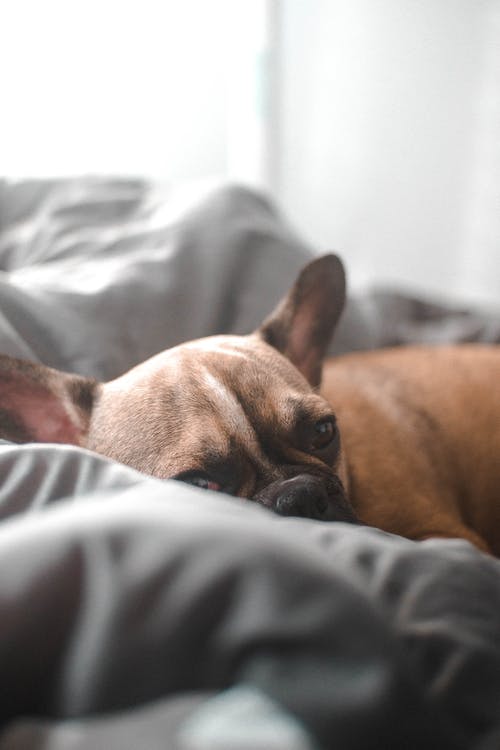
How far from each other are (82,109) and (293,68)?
3.44 feet

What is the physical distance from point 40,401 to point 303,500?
64 centimetres

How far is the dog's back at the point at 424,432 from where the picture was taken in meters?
1.63

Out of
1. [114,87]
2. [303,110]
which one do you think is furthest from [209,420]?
[303,110]

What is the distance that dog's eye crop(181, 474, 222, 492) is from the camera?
1229 mm

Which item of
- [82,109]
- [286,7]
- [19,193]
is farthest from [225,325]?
[286,7]

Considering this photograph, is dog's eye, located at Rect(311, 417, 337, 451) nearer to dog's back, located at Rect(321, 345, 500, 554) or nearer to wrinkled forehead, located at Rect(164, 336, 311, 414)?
wrinkled forehead, located at Rect(164, 336, 311, 414)

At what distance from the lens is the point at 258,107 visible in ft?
9.75

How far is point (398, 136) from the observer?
352 cm

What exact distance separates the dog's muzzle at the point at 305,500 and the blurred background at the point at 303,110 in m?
1.45

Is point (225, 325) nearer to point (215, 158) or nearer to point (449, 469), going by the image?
point (449, 469)

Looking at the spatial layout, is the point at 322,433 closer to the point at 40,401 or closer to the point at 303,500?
the point at 303,500

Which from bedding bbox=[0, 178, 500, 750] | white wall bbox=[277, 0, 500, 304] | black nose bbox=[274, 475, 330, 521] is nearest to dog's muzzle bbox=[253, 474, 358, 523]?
black nose bbox=[274, 475, 330, 521]

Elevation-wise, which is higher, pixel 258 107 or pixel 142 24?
pixel 142 24

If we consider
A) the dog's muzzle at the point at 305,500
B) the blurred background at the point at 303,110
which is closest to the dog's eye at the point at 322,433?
the dog's muzzle at the point at 305,500
